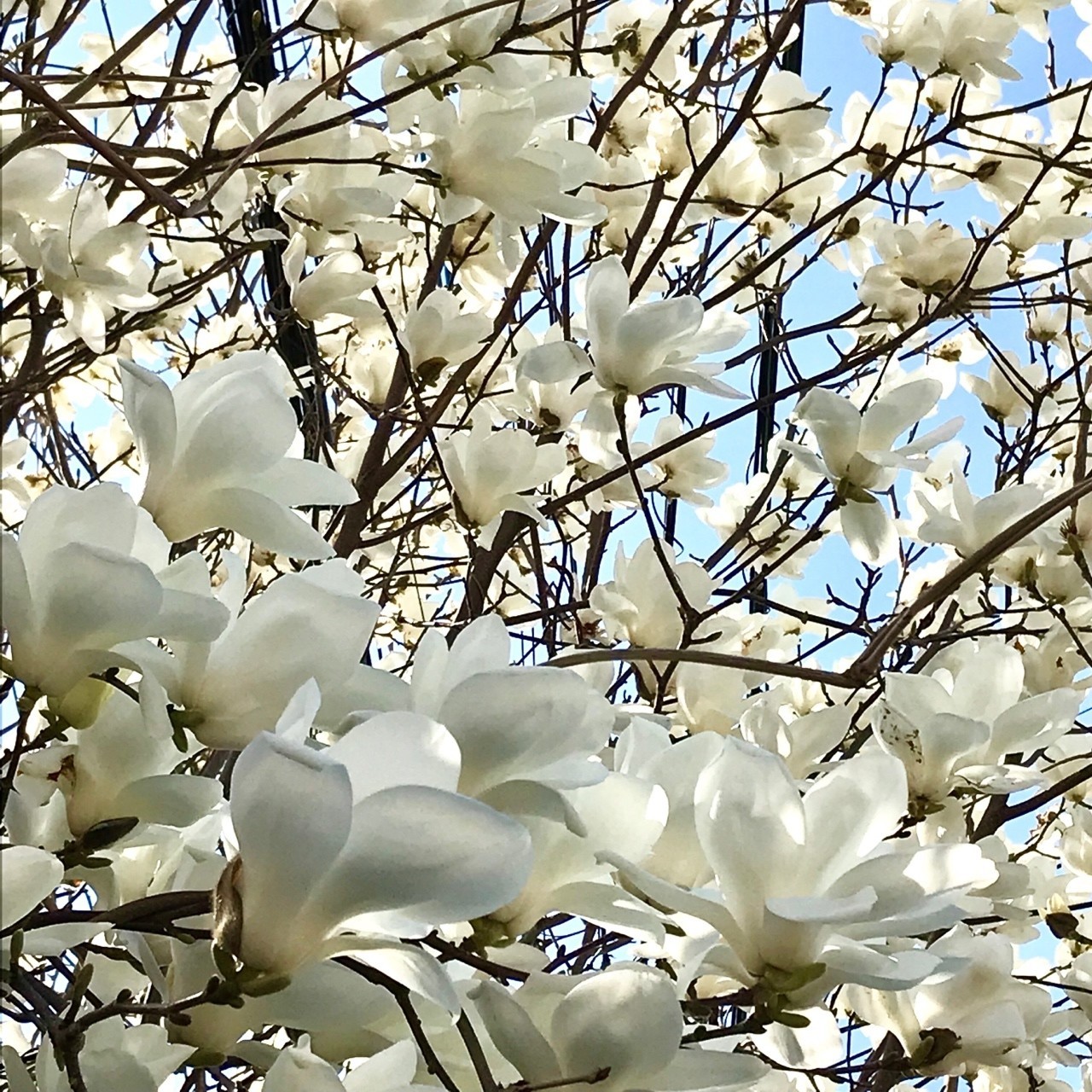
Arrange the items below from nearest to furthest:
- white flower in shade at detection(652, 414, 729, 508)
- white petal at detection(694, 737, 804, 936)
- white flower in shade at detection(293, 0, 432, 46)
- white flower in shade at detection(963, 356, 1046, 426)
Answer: white petal at detection(694, 737, 804, 936) → white flower in shade at detection(293, 0, 432, 46) → white flower in shade at detection(652, 414, 729, 508) → white flower in shade at detection(963, 356, 1046, 426)

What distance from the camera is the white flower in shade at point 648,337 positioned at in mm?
754

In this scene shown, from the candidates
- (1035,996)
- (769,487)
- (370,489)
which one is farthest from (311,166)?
(1035,996)

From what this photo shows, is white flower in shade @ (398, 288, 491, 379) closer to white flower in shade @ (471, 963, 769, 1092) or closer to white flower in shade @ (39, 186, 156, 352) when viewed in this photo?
white flower in shade @ (39, 186, 156, 352)

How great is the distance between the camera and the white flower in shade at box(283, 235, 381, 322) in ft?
3.04

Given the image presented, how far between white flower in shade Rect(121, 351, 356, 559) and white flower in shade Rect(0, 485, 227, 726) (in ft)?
0.17

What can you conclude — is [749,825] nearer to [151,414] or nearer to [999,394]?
[151,414]

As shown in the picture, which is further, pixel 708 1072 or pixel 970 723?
pixel 970 723

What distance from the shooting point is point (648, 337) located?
760 millimetres

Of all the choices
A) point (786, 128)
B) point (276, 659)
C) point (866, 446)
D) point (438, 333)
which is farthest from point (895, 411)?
point (276, 659)

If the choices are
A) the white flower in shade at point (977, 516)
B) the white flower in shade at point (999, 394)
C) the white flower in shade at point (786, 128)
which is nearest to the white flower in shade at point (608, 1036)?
the white flower in shade at point (977, 516)

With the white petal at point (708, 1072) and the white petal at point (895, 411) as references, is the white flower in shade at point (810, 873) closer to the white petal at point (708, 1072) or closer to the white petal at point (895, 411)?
the white petal at point (708, 1072)

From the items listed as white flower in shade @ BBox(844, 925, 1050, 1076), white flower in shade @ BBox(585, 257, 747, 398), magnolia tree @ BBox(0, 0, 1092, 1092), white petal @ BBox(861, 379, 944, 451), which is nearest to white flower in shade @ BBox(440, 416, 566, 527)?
magnolia tree @ BBox(0, 0, 1092, 1092)

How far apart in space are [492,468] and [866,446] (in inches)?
10.5

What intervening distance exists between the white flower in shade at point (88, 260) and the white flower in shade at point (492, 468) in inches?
10.5
